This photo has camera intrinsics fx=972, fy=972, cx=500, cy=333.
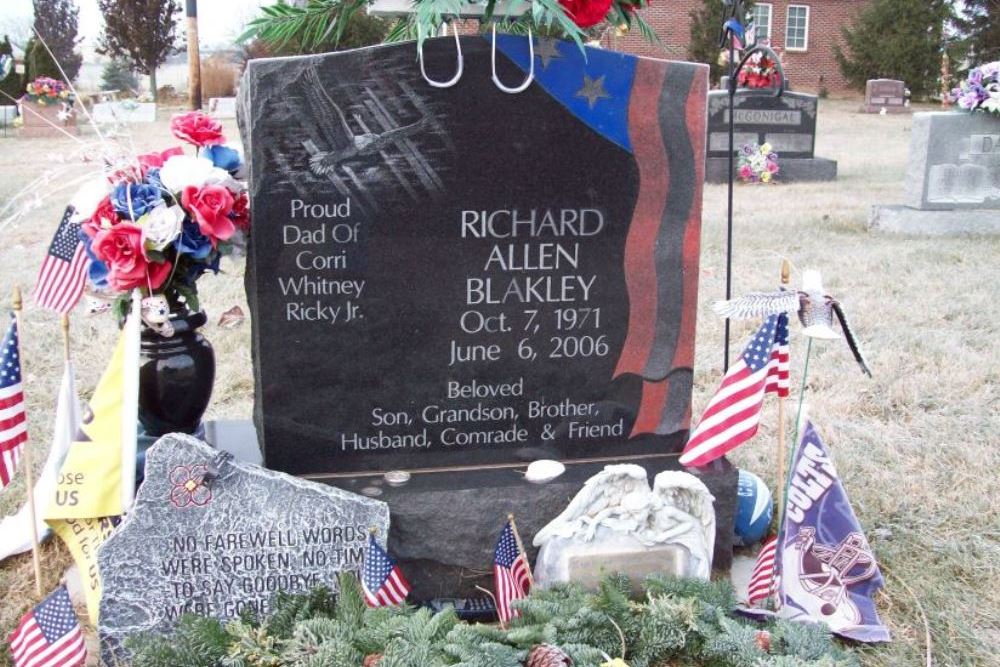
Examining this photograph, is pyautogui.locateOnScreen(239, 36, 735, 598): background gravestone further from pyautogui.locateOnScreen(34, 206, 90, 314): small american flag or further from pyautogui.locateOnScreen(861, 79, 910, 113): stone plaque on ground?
pyautogui.locateOnScreen(861, 79, 910, 113): stone plaque on ground

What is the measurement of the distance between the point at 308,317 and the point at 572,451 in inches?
39.6

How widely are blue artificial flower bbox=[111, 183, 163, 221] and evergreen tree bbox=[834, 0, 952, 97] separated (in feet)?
102

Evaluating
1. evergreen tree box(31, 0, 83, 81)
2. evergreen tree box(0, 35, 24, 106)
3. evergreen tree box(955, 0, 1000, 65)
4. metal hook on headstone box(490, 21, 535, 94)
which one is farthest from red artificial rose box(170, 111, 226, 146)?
evergreen tree box(955, 0, 1000, 65)

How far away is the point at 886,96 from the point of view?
26.7 metres

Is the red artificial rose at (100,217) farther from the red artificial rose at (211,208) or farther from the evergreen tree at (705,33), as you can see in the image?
the evergreen tree at (705,33)

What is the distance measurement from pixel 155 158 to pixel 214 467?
3.41 ft

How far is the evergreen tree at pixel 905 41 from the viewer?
29891 mm

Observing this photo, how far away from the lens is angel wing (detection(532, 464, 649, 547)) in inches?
118

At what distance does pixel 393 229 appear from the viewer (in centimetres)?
305

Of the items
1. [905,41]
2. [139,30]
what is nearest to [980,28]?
[905,41]

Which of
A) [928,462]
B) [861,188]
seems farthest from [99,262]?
[861,188]

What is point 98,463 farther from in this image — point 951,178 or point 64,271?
point 951,178

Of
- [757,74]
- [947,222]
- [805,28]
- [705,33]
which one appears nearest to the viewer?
[947,222]

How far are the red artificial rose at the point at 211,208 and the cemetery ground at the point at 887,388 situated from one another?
0.20 m
